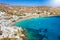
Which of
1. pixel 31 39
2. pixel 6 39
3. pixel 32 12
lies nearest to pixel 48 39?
pixel 31 39

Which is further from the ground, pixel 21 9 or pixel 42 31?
pixel 21 9

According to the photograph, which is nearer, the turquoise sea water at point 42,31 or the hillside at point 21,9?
the turquoise sea water at point 42,31

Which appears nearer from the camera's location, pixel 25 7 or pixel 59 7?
pixel 25 7

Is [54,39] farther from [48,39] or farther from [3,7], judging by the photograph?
[3,7]

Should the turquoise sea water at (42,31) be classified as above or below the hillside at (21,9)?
below

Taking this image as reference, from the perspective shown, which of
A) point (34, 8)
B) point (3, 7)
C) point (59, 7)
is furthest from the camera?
point (59, 7)

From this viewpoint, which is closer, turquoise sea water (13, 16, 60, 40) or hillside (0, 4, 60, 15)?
turquoise sea water (13, 16, 60, 40)

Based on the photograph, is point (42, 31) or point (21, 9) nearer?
point (42, 31)

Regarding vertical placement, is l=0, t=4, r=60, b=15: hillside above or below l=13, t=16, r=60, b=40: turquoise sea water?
above

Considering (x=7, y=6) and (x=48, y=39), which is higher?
(x=7, y=6)

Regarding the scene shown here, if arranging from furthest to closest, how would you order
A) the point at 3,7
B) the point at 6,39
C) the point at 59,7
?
the point at 59,7, the point at 3,7, the point at 6,39

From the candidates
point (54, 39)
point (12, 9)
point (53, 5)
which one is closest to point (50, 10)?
point (53, 5)
